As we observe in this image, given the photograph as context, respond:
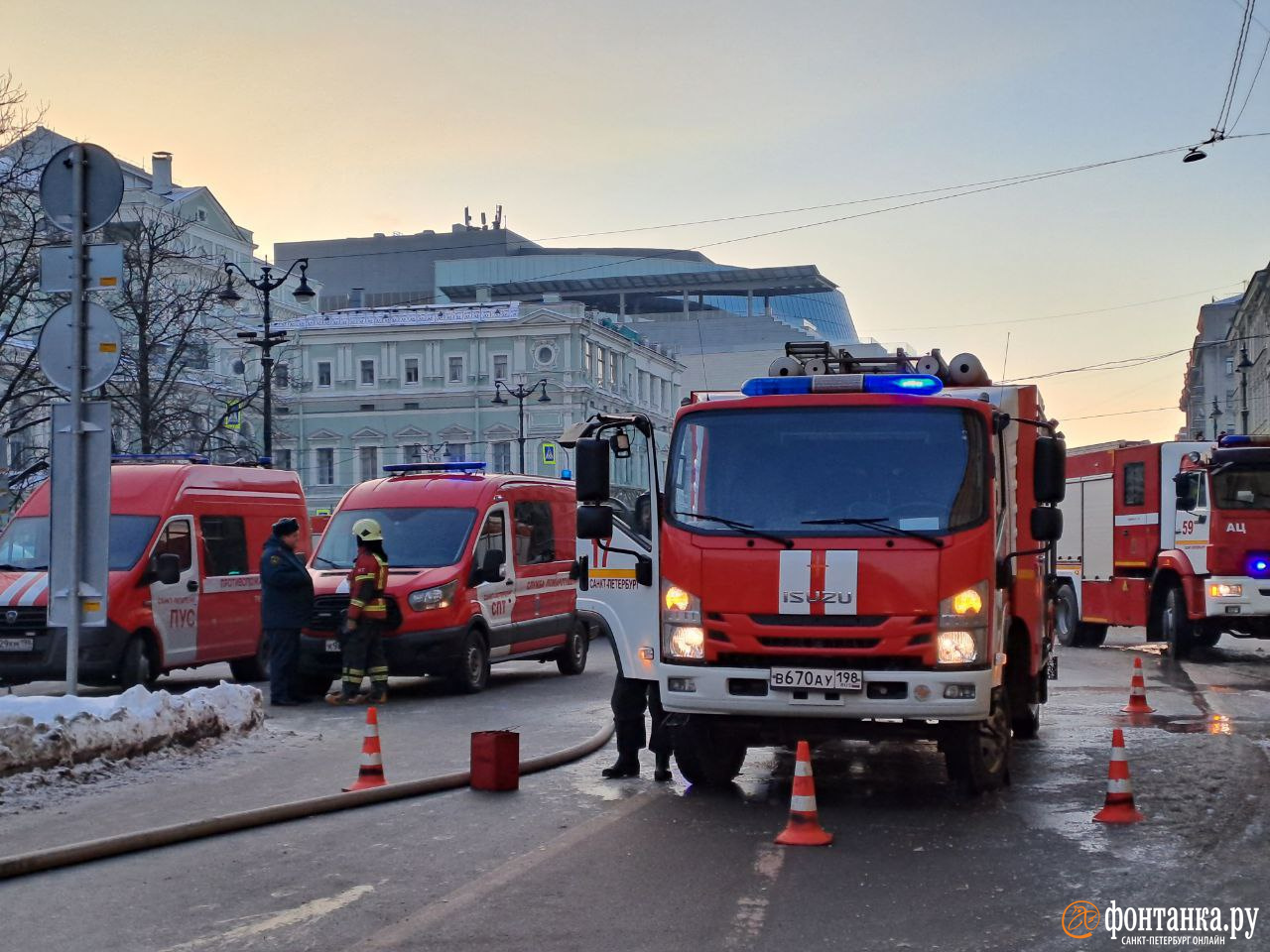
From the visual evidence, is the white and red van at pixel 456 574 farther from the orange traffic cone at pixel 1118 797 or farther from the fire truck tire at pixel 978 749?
the orange traffic cone at pixel 1118 797

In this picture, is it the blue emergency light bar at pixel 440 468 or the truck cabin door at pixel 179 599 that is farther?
the blue emergency light bar at pixel 440 468

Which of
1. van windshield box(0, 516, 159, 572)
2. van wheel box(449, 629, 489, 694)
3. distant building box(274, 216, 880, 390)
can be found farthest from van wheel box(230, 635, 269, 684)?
distant building box(274, 216, 880, 390)

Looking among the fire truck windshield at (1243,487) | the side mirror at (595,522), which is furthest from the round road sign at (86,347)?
the fire truck windshield at (1243,487)

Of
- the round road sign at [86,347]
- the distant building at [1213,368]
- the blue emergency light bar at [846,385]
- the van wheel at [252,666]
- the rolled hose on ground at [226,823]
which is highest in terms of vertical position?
the distant building at [1213,368]

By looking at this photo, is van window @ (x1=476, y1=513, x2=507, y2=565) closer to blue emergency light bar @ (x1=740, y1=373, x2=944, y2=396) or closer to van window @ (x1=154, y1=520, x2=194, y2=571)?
van window @ (x1=154, y1=520, x2=194, y2=571)

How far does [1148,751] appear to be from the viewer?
494 inches

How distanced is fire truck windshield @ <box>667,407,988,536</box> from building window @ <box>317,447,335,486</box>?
7460cm

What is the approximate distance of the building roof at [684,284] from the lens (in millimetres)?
111875

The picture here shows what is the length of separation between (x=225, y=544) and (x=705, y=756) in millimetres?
9870

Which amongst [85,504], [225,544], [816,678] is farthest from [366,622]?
[816,678]

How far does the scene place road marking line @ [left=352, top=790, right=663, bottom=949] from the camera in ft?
21.2

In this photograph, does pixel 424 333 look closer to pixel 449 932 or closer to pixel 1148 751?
pixel 1148 751

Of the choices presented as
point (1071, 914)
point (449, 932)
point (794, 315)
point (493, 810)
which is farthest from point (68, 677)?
point (794, 315)

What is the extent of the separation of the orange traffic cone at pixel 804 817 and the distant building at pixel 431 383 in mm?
71606
